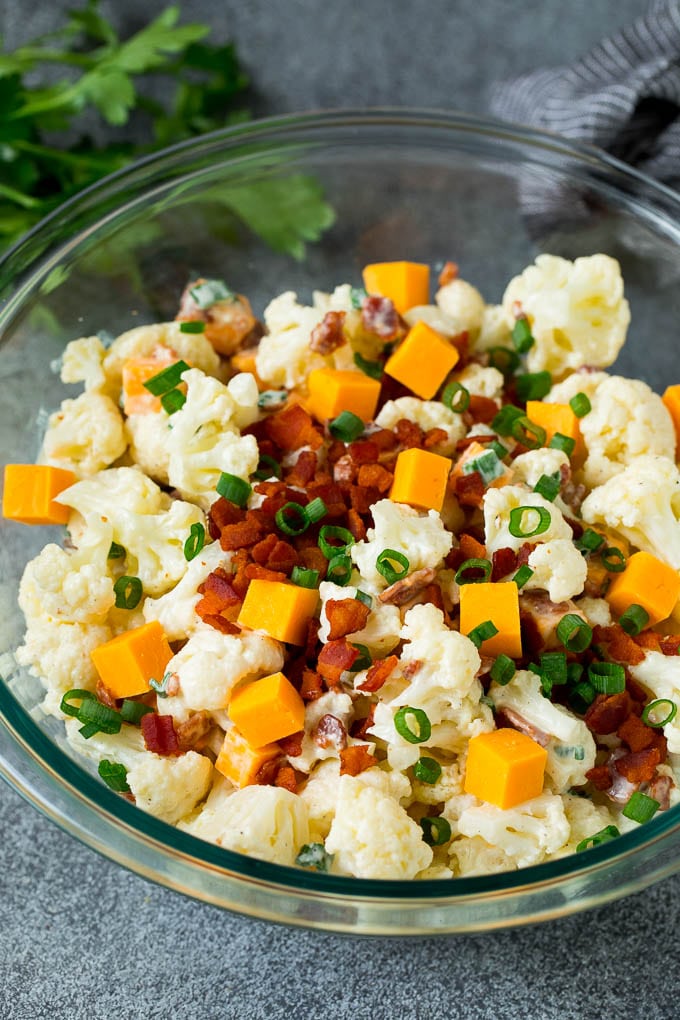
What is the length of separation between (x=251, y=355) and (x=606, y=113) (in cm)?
131

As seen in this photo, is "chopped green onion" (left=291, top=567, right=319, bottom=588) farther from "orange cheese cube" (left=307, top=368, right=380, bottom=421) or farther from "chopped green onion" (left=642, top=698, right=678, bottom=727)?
"chopped green onion" (left=642, top=698, right=678, bottom=727)

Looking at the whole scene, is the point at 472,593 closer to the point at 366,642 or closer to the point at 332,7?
the point at 366,642

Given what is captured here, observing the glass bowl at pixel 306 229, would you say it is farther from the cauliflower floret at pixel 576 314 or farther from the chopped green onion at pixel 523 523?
the chopped green onion at pixel 523 523

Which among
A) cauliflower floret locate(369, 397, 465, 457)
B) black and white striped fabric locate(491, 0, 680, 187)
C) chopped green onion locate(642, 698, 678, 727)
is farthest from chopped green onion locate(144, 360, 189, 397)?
black and white striped fabric locate(491, 0, 680, 187)

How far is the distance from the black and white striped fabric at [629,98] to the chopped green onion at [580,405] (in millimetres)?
1063

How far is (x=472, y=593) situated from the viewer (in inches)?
75.2

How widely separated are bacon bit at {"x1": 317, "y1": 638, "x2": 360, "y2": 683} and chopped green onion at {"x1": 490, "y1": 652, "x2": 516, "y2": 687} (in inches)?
10.6

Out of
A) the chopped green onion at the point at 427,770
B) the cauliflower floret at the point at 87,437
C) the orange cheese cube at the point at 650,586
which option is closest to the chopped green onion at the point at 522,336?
the orange cheese cube at the point at 650,586

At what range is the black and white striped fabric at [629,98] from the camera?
9.42 feet

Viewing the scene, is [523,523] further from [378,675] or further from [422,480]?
[378,675]

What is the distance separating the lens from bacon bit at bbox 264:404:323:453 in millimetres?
2219

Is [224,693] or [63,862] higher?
[224,693]

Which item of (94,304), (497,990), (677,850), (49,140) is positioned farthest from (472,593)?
(49,140)

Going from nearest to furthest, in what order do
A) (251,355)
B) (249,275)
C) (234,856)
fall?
(234,856)
(251,355)
(249,275)
